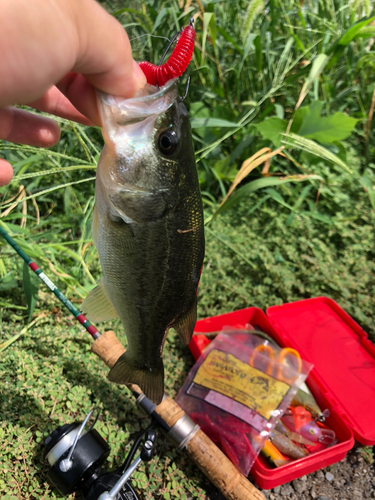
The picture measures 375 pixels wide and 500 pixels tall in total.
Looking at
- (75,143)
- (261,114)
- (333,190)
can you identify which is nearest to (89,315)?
(75,143)

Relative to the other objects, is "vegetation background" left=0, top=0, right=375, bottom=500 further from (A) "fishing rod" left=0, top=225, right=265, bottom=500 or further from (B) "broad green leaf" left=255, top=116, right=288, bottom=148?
(A) "fishing rod" left=0, top=225, right=265, bottom=500

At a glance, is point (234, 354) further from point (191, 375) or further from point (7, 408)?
point (7, 408)

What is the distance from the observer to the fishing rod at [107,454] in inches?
61.7

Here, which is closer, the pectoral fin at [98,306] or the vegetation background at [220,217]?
the pectoral fin at [98,306]

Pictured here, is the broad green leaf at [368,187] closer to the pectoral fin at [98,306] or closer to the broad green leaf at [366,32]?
the broad green leaf at [366,32]

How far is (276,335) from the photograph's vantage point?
253 cm

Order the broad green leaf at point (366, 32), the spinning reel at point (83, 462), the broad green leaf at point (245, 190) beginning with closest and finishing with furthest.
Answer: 1. the spinning reel at point (83, 462)
2. the broad green leaf at point (245, 190)
3. the broad green leaf at point (366, 32)

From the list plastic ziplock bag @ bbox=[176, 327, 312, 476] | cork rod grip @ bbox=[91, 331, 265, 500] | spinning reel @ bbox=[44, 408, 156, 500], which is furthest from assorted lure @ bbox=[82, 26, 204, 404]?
plastic ziplock bag @ bbox=[176, 327, 312, 476]

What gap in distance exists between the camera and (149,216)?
3.31 ft

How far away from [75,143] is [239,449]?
2.98 m

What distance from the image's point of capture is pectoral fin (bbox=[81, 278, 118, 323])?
121 centimetres

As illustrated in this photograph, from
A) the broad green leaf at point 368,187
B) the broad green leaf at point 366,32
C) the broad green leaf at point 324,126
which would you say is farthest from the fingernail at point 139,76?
the broad green leaf at point 366,32

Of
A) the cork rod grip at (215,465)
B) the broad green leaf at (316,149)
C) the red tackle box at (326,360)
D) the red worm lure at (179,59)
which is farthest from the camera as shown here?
the broad green leaf at (316,149)

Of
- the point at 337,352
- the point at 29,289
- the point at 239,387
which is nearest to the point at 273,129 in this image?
the point at 337,352
